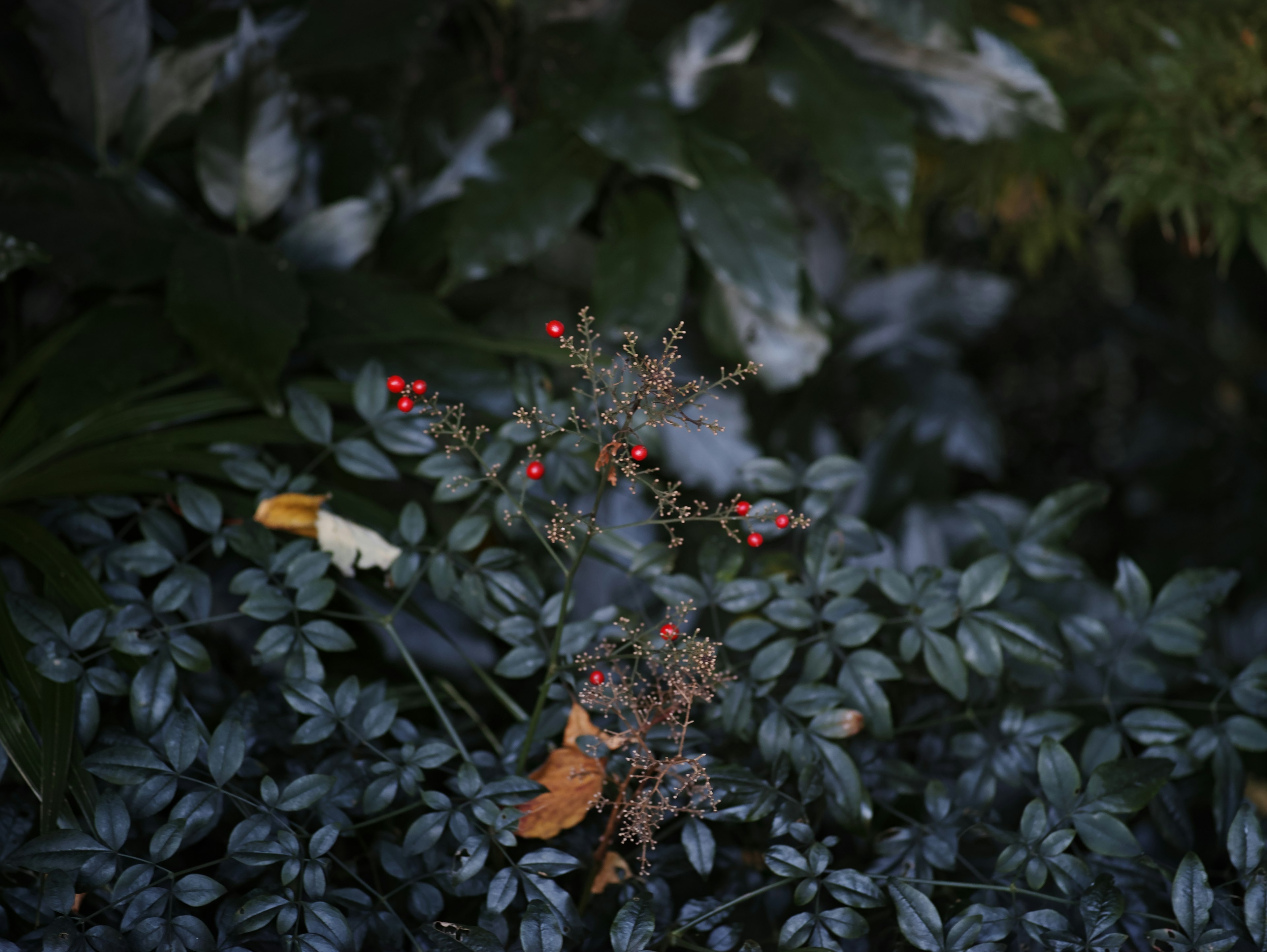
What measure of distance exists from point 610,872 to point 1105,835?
30 cm

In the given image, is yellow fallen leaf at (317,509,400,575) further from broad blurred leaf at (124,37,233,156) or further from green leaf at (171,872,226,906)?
broad blurred leaf at (124,37,233,156)

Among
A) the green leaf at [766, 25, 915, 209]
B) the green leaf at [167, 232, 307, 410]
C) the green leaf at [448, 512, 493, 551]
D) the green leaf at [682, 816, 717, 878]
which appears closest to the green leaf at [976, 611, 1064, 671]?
the green leaf at [682, 816, 717, 878]

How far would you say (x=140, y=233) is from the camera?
795 millimetres

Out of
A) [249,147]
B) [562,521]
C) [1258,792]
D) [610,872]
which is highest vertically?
[249,147]

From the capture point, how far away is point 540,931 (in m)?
0.46

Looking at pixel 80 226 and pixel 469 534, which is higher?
pixel 80 226

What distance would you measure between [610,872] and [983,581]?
1.05 feet

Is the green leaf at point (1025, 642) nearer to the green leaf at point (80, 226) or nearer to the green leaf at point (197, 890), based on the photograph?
the green leaf at point (197, 890)

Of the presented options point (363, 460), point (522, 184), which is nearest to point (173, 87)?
point (522, 184)

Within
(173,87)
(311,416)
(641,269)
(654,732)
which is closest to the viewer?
(654,732)

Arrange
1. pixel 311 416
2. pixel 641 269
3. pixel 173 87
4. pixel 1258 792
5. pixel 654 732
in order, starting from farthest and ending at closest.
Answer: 1. pixel 1258 792
2. pixel 641 269
3. pixel 173 87
4. pixel 311 416
5. pixel 654 732

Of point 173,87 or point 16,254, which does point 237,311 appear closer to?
point 16,254

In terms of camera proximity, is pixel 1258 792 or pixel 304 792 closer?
pixel 304 792

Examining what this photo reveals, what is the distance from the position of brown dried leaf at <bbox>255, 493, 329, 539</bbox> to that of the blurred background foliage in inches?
2.0
